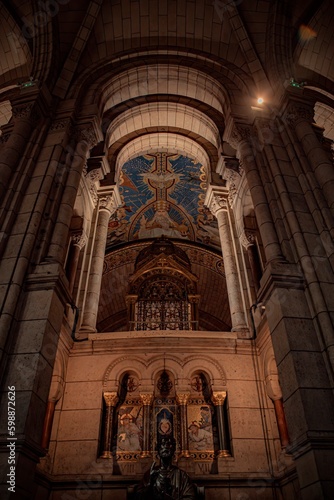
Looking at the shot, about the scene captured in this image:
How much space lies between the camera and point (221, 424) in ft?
20.5

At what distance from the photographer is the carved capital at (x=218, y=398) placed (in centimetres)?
643

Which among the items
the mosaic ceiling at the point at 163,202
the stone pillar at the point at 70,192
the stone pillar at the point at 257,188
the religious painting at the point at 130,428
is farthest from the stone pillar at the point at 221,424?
the mosaic ceiling at the point at 163,202

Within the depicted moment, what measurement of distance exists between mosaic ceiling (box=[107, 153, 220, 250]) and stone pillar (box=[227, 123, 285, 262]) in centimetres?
675

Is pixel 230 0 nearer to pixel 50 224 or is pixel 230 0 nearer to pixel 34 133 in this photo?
pixel 34 133

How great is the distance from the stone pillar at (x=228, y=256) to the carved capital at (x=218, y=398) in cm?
156

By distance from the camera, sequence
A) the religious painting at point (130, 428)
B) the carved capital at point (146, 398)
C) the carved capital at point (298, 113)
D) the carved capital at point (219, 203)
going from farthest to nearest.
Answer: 1. the carved capital at point (219, 203)
2. the carved capital at point (298, 113)
3. the carved capital at point (146, 398)
4. the religious painting at point (130, 428)

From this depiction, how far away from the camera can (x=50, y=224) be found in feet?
18.5

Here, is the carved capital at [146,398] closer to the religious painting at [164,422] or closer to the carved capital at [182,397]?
the religious painting at [164,422]

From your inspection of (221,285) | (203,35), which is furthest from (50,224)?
(221,285)

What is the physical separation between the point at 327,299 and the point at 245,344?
111 inches

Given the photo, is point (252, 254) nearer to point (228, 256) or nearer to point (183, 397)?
point (228, 256)

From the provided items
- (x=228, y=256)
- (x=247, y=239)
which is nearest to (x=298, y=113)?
(x=247, y=239)

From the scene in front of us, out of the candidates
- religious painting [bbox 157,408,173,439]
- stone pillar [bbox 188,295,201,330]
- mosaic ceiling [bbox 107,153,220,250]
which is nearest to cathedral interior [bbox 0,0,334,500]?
religious painting [bbox 157,408,173,439]

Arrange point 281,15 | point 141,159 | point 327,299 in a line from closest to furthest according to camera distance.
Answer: point 327,299
point 281,15
point 141,159
